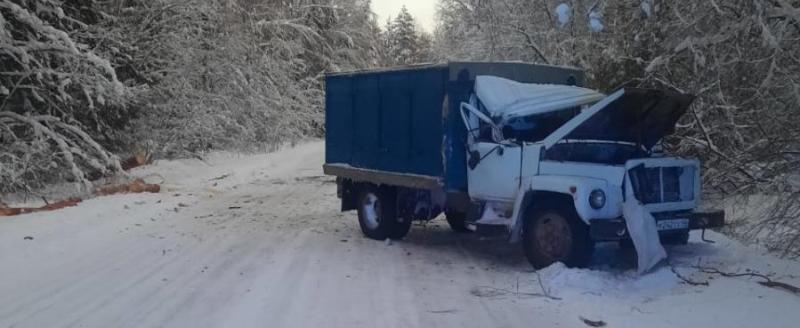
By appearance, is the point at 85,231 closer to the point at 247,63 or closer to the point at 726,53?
the point at 726,53

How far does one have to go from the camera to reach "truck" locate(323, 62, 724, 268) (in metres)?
7.98

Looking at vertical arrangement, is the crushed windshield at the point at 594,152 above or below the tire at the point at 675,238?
above

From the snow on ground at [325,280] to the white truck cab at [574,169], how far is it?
1.53ft

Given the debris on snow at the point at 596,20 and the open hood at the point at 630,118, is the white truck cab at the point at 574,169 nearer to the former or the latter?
the open hood at the point at 630,118

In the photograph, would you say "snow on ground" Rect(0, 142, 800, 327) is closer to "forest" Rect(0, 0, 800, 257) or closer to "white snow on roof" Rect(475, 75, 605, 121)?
"forest" Rect(0, 0, 800, 257)

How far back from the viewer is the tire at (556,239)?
7.97m

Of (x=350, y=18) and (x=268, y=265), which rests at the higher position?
(x=350, y=18)

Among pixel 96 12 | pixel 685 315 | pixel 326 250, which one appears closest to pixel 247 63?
pixel 96 12

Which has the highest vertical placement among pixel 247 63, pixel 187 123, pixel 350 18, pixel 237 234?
pixel 350 18

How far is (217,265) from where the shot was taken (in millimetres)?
8969

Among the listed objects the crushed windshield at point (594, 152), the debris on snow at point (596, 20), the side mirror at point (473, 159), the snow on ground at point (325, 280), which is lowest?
the snow on ground at point (325, 280)

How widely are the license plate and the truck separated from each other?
0.05 ft

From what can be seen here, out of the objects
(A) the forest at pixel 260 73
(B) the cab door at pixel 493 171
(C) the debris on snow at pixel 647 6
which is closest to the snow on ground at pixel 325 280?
(B) the cab door at pixel 493 171

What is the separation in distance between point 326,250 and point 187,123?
14.4 metres
